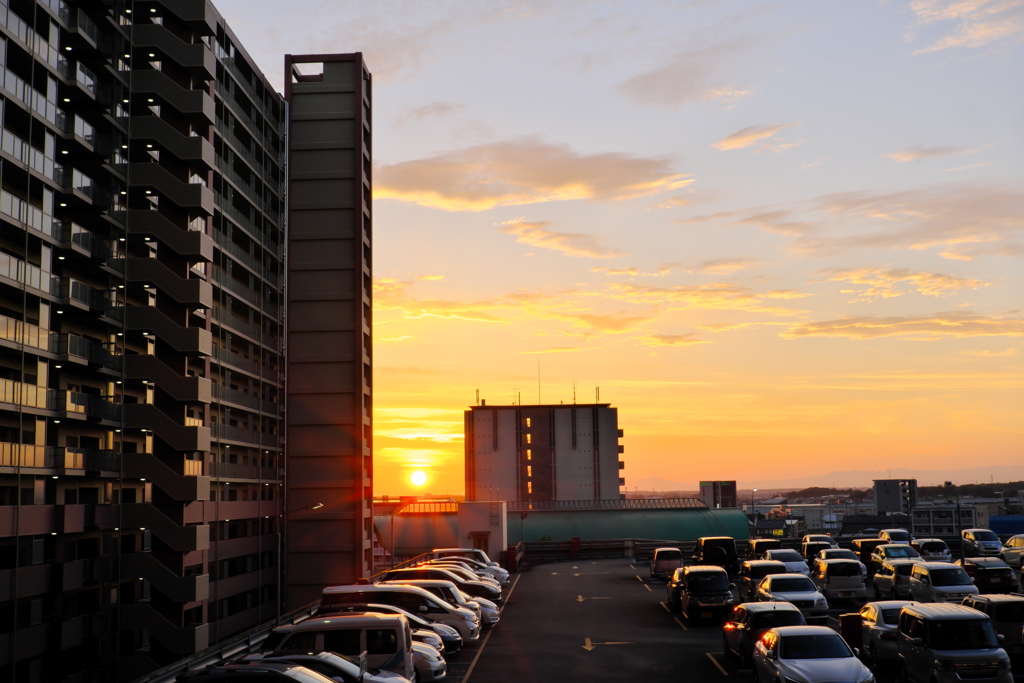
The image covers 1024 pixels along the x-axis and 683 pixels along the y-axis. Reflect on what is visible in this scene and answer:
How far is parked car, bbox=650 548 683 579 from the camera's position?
59.0 meters

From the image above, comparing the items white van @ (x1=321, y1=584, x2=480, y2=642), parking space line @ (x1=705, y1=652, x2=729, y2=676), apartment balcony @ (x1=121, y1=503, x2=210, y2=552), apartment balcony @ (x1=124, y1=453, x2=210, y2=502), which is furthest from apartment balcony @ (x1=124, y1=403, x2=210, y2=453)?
parking space line @ (x1=705, y1=652, x2=729, y2=676)

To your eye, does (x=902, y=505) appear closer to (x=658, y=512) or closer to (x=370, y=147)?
(x=658, y=512)

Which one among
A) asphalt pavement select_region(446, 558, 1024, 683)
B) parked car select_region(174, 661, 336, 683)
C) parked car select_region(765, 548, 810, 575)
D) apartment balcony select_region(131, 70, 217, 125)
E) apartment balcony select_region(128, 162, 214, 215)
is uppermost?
apartment balcony select_region(131, 70, 217, 125)

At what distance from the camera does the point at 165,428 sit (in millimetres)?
55656

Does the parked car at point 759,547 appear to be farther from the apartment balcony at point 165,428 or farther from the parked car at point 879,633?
the apartment balcony at point 165,428

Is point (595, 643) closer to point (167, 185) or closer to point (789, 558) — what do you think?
point (789, 558)

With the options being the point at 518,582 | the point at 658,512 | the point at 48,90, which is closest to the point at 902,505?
the point at 658,512

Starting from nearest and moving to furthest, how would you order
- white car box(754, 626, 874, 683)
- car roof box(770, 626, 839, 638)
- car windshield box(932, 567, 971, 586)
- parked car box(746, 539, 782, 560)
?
white car box(754, 626, 874, 683), car roof box(770, 626, 839, 638), car windshield box(932, 567, 971, 586), parked car box(746, 539, 782, 560)

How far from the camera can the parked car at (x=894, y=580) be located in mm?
41562

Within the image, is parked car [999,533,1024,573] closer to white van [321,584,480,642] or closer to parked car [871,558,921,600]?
parked car [871,558,921,600]

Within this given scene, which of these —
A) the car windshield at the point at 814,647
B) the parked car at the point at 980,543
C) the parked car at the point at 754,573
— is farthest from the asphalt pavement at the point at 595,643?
the parked car at the point at 980,543

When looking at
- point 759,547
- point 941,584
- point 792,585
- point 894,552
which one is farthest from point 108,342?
point 941,584

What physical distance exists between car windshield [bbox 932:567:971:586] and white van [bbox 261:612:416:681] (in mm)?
20895

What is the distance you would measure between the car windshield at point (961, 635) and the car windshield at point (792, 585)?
1227cm
